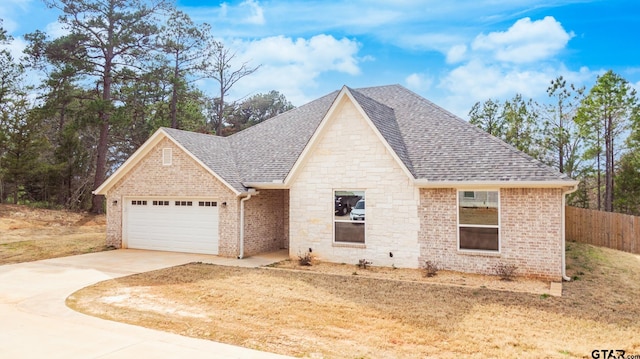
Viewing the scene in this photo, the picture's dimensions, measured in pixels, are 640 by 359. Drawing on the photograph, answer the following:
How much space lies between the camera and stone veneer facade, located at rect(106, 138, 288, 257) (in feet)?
52.1

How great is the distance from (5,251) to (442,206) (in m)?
16.8

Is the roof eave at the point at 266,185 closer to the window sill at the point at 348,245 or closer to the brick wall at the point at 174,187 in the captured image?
the brick wall at the point at 174,187

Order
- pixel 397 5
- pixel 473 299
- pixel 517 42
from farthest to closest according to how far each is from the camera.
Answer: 1. pixel 517 42
2. pixel 397 5
3. pixel 473 299

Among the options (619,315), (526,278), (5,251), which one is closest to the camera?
(619,315)

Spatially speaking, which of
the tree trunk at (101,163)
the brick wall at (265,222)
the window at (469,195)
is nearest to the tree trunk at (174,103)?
the tree trunk at (101,163)

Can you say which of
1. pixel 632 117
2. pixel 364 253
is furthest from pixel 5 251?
pixel 632 117

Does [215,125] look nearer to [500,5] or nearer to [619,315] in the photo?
[500,5]

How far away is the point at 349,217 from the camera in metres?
14.6

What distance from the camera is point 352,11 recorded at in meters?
15.8

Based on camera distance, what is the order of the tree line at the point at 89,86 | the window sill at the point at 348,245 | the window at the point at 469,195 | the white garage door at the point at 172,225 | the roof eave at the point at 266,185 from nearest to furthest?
the window at the point at 469,195 < the window sill at the point at 348,245 < the roof eave at the point at 266,185 < the white garage door at the point at 172,225 < the tree line at the point at 89,86

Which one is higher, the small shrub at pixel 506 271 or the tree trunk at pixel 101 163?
the tree trunk at pixel 101 163

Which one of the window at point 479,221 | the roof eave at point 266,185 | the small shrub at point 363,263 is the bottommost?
the small shrub at point 363,263

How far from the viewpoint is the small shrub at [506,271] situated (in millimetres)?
12224

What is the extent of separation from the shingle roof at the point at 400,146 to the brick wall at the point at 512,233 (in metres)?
0.63
